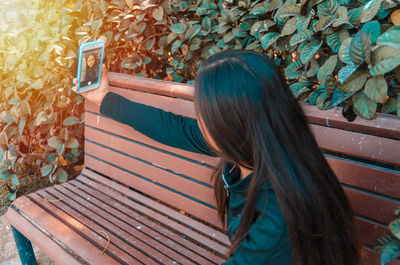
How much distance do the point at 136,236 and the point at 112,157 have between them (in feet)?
2.46

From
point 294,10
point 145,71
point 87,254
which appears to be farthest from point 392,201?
point 145,71

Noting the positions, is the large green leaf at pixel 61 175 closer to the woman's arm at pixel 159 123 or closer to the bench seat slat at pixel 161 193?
the bench seat slat at pixel 161 193

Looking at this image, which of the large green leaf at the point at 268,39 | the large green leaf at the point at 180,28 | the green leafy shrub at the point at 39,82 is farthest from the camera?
the green leafy shrub at the point at 39,82

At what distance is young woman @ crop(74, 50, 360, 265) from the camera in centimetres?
115

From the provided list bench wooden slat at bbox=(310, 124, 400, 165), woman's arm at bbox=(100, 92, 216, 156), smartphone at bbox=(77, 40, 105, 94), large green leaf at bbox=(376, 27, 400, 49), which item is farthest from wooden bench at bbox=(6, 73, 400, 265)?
large green leaf at bbox=(376, 27, 400, 49)

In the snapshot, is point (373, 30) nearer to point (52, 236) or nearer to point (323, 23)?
point (323, 23)

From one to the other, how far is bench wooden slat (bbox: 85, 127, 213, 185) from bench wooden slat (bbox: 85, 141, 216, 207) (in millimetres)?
37

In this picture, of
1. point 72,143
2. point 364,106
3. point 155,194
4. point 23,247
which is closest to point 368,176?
point 364,106

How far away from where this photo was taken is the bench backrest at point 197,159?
1.44 metres

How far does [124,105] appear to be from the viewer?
211cm

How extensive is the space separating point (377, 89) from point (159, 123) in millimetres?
1108

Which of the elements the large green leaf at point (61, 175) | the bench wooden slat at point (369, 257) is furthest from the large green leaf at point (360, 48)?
the large green leaf at point (61, 175)

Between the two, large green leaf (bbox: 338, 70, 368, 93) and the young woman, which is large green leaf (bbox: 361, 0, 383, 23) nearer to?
large green leaf (bbox: 338, 70, 368, 93)

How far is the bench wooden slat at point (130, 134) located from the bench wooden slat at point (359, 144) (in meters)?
0.58
